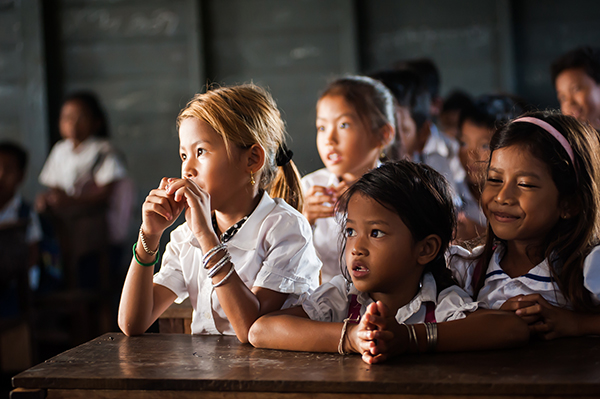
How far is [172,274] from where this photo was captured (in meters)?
1.66

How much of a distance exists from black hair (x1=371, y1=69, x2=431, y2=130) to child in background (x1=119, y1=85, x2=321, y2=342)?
1460 millimetres

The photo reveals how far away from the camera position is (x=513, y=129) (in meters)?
1.47

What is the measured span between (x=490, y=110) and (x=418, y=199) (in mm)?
2006

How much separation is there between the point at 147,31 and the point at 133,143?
96 cm

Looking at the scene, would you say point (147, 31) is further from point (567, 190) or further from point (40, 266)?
point (567, 190)

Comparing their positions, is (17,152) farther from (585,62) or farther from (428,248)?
(428,248)

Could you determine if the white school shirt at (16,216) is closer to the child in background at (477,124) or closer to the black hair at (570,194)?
the child in background at (477,124)

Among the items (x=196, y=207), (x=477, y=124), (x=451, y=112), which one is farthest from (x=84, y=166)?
(x=196, y=207)

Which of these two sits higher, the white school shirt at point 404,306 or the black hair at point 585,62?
the black hair at point 585,62

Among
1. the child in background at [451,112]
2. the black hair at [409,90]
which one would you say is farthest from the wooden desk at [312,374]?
the child in background at [451,112]

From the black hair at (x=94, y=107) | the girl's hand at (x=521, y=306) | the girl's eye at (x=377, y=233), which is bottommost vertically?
→ the girl's hand at (x=521, y=306)

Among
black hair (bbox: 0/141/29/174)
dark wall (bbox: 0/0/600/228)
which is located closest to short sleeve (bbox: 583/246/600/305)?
dark wall (bbox: 0/0/600/228)

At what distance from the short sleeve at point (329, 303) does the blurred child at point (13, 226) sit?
2.63m

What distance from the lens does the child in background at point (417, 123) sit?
2.82m
